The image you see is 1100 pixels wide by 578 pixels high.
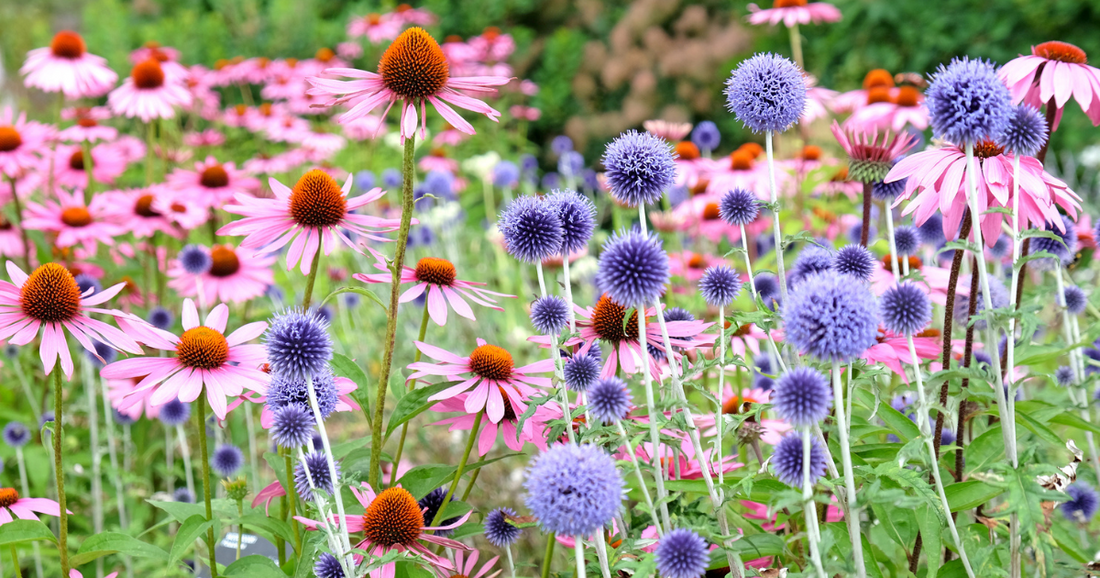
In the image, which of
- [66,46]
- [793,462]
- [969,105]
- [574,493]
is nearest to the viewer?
[574,493]

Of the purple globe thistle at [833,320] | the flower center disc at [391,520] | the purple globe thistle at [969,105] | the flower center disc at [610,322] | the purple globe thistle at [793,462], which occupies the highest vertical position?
the purple globe thistle at [969,105]

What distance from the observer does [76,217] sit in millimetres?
3062

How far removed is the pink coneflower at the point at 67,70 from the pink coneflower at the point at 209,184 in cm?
80

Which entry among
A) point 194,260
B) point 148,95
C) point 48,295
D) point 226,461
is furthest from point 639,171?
point 148,95

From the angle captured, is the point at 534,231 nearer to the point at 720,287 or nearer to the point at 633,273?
the point at 633,273

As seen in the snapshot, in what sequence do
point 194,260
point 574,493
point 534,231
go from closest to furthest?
point 574,493 → point 534,231 → point 194,260

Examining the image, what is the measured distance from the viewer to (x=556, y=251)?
1490 millimetres

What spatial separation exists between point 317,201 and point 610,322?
2.35ft

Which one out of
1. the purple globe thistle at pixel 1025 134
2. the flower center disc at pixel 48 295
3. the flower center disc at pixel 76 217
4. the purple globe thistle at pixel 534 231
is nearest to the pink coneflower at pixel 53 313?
the flower center disc at pixel 48 295

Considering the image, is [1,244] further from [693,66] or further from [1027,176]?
[693,66]

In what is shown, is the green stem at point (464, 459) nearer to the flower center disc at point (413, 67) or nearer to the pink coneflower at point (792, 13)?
the flower center disc at point (413, 67)

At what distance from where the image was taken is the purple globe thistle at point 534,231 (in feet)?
4.75

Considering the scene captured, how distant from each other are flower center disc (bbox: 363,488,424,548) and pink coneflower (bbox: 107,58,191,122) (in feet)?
9.62

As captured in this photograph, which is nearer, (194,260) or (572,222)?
(572,222)
